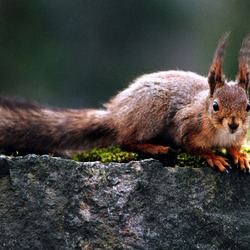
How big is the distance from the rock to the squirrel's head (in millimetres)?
427

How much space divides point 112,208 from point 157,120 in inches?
40.5

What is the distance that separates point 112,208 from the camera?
3.95m

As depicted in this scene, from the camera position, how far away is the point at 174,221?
395cm

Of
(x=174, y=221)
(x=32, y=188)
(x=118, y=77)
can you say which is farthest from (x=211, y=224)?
(x=118, y=77)

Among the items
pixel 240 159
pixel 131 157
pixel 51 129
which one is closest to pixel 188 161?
pixel 240 159

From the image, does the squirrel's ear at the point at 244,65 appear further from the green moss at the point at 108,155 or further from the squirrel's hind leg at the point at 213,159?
the green moss at the point at 108,155

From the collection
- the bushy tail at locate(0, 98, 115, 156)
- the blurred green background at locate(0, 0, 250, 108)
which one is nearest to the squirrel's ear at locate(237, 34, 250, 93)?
the bushy tail at locate(0, 98, 115, 156)

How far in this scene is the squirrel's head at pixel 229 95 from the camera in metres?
4.25

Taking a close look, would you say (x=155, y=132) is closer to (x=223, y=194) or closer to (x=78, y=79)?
(x=223, y=194)

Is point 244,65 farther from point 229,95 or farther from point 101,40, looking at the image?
point 101,40

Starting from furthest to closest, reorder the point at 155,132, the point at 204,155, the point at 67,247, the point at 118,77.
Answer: the point at 118,77, the point at 155,132, the point at 204,155, the point at 67,247

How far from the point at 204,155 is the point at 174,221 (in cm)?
61

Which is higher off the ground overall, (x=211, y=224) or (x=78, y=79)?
(x=211, y=224)

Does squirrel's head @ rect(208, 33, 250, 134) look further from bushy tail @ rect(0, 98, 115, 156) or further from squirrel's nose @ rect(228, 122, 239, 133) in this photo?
bushy tail @ rect(0, 98, 115, 156)
